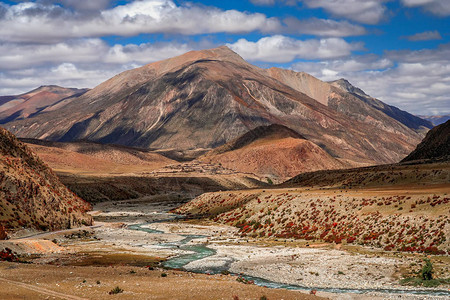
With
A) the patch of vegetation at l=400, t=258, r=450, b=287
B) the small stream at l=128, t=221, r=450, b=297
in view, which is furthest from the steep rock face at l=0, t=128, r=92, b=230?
the patch of vegetation at l=400, t=258, r=450, b=287

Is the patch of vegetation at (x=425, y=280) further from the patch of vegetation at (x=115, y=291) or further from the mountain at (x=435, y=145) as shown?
the mountain at (x=435, y=145)

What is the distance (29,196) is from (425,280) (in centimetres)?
5195

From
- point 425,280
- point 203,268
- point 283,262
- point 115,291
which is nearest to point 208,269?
point 203,268

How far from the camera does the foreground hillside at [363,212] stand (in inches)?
1975

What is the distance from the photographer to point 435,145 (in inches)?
4808

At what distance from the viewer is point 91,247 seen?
59312mm

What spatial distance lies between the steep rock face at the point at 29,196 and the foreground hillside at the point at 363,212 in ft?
82.4

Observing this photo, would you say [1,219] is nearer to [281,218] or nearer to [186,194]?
[281,218]


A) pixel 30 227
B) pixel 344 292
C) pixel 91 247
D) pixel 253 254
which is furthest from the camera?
pixel 30 227

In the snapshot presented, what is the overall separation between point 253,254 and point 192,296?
Answer: 81.5 ft

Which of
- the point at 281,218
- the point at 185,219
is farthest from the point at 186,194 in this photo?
the point at 281,218

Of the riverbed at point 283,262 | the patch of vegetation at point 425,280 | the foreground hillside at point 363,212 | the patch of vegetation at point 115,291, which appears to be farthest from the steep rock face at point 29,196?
the patch of vegetation at point 425,280

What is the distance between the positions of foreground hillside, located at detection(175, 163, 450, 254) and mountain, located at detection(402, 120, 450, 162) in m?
30.2

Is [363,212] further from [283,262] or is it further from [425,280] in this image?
[425,280]
